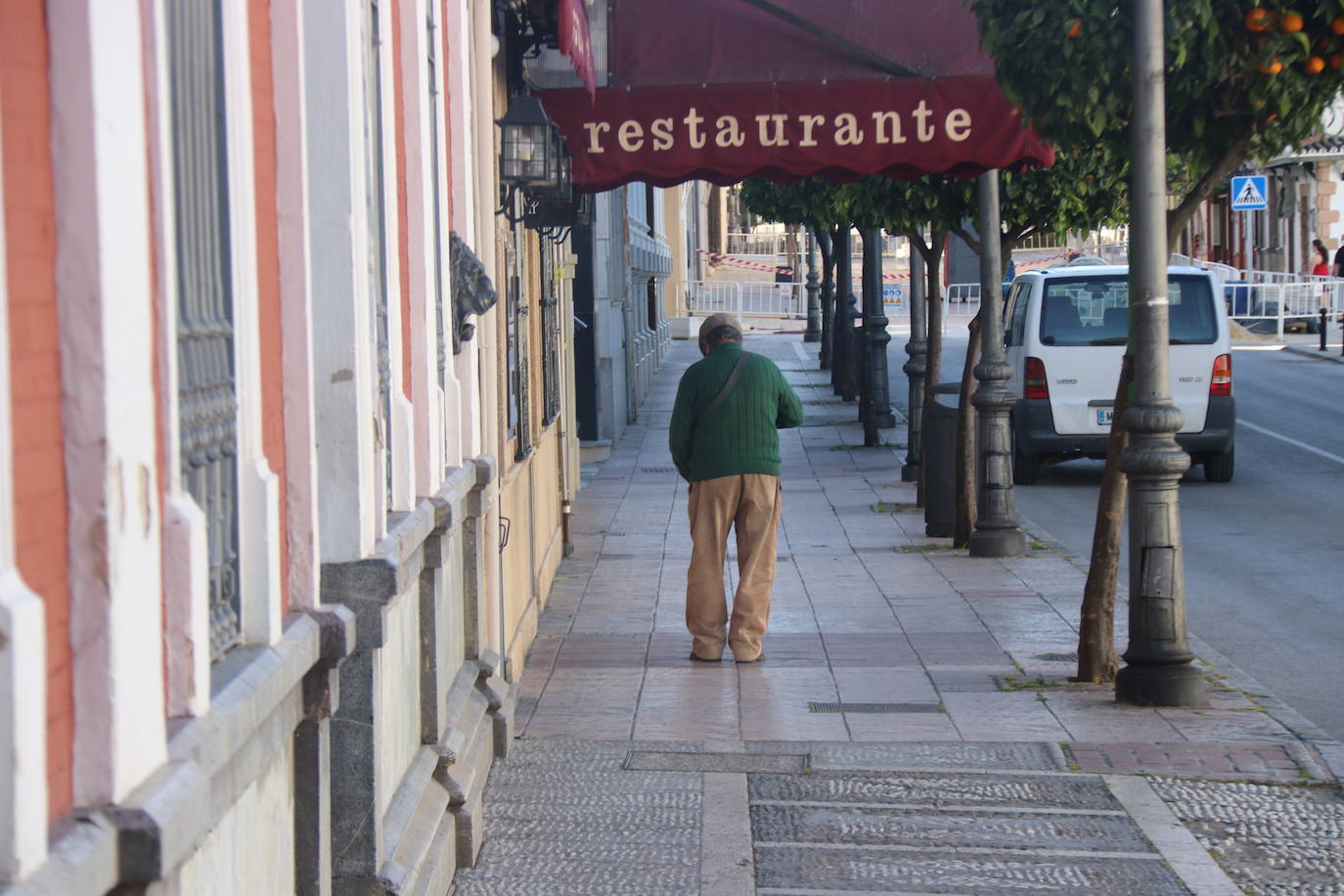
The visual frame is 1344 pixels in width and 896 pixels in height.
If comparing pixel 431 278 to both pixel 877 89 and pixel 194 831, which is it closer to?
pixel 194 831

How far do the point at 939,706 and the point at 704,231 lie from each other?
6126cm

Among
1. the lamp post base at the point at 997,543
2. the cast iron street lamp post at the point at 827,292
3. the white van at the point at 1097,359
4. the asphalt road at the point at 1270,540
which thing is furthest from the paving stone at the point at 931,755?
the cast iron street lamp post at the point at 827,292

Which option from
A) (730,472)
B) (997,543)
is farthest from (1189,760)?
(997,543)

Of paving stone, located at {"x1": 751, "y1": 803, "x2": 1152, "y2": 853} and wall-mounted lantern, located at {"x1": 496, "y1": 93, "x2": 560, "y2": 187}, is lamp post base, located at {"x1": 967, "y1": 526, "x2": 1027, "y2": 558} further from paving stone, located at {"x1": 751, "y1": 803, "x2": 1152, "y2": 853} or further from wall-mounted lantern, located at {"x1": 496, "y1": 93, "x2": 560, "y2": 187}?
paving stone, located at {"x1": 751, "y1": 803, "x2": 1152, "y2": 853}

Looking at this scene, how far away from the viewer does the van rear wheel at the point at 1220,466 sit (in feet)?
52.3

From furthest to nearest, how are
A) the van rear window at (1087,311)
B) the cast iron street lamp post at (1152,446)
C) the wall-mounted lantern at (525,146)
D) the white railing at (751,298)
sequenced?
the white railing at (751,298), the van rear window at (1087,311), the wall-mounted lantern at (525,146), the cast iron street lamp post at (1152,446)

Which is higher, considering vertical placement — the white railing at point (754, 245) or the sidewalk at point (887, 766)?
the white railing at point (754, 245)

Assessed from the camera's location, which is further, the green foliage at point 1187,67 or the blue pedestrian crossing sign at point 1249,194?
the blue pedestrian crossing sign at point 1249,194

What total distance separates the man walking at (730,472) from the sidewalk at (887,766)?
25cm

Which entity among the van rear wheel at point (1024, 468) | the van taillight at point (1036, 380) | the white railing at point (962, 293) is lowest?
the van rear wheel at point (1024, 468)

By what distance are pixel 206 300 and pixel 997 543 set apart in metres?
9.84

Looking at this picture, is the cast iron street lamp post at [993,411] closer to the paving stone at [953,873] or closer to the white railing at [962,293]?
the paving stone at [953,873]

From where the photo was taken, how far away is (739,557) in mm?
8906

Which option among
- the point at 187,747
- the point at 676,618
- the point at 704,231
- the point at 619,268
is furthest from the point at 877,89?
the point at 704,231
